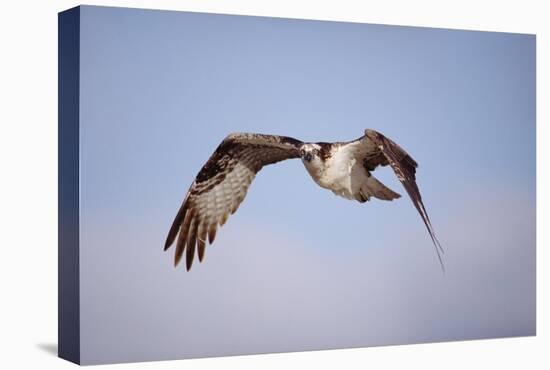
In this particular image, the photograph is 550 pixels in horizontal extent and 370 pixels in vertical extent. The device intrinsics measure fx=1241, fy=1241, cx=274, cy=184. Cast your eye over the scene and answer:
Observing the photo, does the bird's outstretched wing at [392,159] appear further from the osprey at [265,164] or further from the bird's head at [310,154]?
the bird's head at [310,154]

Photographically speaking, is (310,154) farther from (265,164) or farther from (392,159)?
(392,159)

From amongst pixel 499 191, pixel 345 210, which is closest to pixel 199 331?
pixel 345 210

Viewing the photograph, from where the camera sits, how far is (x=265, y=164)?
339 inches

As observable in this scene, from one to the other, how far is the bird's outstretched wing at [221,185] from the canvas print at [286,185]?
0.01 m

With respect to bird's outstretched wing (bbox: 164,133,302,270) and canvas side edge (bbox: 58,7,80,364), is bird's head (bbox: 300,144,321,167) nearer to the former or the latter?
bird's outstretched wing (bbox: 164,133,302,270)

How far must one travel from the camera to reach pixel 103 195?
8.02m

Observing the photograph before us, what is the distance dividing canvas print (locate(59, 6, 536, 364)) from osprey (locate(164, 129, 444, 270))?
0.5 inches

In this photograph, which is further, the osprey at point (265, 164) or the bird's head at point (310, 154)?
the bird's head at point (310, 154)

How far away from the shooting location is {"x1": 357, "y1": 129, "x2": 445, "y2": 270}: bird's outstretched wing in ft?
28.6

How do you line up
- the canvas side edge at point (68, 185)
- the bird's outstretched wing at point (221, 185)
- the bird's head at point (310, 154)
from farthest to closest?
1. the bird's head at point (310, 154)
2. the bird's outstretched wing at point (221, 185)
3. the canvas side edge at point (68, 185)

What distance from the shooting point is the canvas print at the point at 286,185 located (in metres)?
8.05

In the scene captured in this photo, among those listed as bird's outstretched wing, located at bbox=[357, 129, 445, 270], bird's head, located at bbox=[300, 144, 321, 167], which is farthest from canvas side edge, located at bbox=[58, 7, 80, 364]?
bird's outstretched wing, located at bbox=[357, 129, 445, 270]

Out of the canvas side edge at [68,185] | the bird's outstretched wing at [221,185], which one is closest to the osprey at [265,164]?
the bird's outstretched wing at [221,185]

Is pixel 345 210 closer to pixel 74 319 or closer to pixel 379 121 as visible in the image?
pixel 379 121
